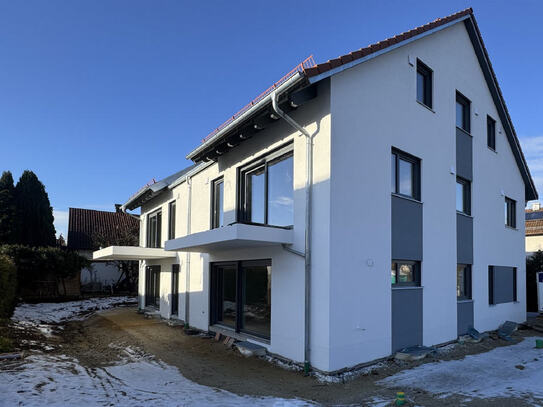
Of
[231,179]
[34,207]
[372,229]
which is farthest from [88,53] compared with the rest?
[34,207]

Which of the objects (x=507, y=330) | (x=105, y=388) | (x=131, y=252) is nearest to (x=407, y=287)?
(x=507, y=330)

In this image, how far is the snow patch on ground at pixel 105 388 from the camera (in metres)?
5.84

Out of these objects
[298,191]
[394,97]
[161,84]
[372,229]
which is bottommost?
[372,229]

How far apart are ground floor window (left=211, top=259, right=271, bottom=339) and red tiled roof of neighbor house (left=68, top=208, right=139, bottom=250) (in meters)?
18.6

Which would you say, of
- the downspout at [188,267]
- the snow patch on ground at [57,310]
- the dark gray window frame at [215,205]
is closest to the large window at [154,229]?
the downspout at [188,267]

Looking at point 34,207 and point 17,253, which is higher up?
point 34,207

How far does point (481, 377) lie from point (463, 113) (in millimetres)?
8244

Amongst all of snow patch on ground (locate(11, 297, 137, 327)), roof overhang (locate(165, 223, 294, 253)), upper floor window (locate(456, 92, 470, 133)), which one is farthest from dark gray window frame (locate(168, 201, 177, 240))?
upper floor window (locate(456, 92, 470, 133))

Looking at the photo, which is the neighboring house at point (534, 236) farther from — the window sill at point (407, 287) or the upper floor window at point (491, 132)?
the window sill at point (407, 287)

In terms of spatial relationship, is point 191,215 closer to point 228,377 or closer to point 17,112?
point 17,112

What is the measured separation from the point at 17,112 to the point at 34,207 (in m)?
18.0

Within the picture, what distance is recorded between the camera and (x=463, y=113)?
41.8ft

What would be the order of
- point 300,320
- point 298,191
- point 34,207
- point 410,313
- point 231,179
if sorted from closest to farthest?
1. point 300,320
2. point 298,191
3. point 410,313
4. point 231,179
5. point 34,207

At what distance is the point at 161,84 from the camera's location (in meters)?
13.7
